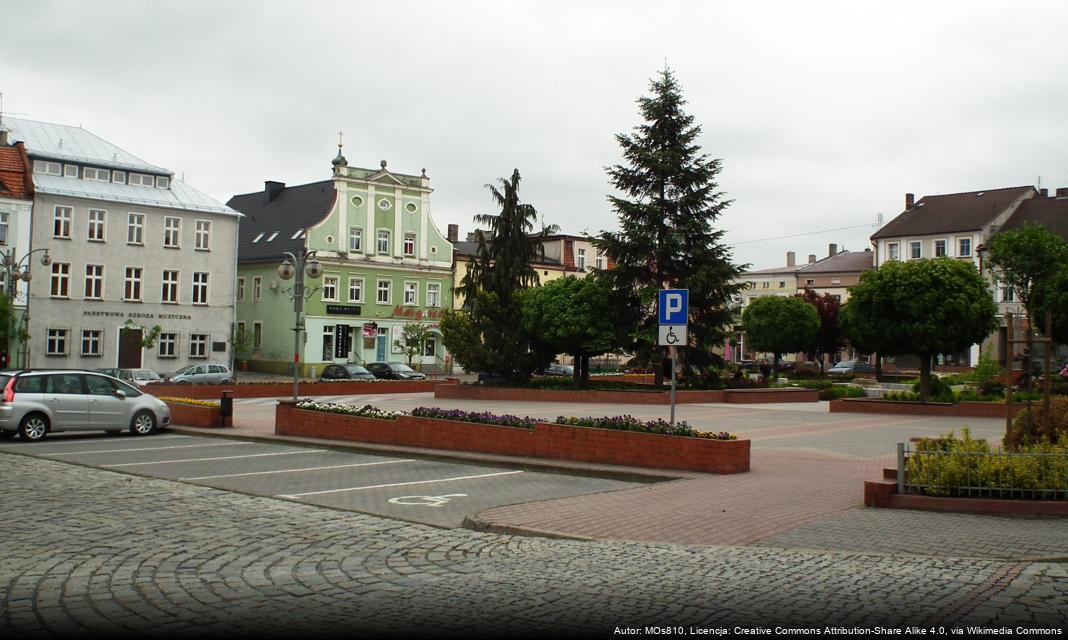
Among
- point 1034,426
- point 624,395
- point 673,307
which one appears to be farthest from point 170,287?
point 1034,426

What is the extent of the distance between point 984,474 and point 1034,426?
2.77 metres

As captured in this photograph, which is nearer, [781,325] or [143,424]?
[143,424]

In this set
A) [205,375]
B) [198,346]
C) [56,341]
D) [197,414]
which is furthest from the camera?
[198,346]

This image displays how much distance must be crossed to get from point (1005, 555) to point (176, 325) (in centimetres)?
5620

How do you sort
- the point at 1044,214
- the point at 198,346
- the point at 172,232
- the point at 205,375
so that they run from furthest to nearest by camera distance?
1. the point at 1044,214
2. the point at 198,346
3. the point at 172,232
4. the point at 205,375

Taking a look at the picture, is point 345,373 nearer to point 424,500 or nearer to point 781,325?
point 781,325

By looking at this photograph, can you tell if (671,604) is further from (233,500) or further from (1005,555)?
(233,500)

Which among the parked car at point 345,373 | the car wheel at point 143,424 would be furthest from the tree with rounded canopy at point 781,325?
the car wheel at point 143,424

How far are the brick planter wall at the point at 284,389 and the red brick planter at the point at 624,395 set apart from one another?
1263 millimetres

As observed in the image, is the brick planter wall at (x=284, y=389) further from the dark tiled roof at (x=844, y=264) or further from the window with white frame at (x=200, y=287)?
the dark tiled roof at (x=844, y=264)

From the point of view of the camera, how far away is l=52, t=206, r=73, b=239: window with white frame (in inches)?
2088

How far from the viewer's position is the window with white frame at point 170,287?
57.6 metres

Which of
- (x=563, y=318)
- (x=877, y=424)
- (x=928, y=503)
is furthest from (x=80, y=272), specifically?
(x=928, y=503)

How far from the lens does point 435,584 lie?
7188 mm
